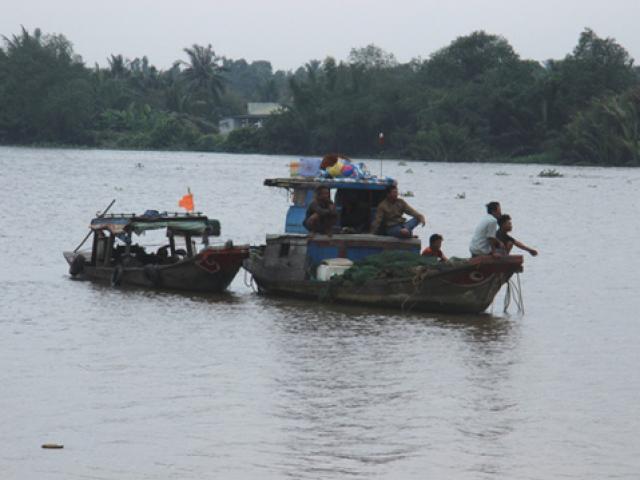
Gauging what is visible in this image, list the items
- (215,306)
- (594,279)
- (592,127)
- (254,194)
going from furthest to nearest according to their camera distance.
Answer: (592,127) → (254,194) → (594,279) → (215,306)

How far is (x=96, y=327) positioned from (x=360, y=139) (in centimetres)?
10634

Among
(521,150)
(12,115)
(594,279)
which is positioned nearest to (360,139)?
(521,150)

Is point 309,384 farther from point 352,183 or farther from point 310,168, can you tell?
point 310,168

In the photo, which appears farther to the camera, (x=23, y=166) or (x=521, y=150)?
(x=521, y=150)

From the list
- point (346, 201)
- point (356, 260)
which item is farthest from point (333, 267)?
point (346, 201)

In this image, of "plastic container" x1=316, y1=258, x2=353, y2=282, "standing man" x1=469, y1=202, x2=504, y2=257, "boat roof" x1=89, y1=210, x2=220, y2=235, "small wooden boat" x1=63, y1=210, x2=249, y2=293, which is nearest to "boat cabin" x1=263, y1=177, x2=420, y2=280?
"plastic container" x1=316, y1=258, x2=353, y2=282

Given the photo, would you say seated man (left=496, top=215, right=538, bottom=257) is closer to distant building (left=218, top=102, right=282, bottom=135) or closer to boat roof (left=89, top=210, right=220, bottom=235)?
boat roof (left=89, top=210, right=220, bottom=235)

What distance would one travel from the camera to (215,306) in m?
22.4

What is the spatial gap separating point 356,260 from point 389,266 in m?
1.03

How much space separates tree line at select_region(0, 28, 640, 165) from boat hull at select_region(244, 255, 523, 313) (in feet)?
260

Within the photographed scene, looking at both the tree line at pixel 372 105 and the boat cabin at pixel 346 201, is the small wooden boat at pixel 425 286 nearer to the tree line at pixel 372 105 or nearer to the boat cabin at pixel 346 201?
the boat cabin at pixel 346 201

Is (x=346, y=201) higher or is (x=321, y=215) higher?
(x=346, y=201)

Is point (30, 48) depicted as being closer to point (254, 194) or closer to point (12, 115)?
point (12, 115)

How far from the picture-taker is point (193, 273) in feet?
76.8
